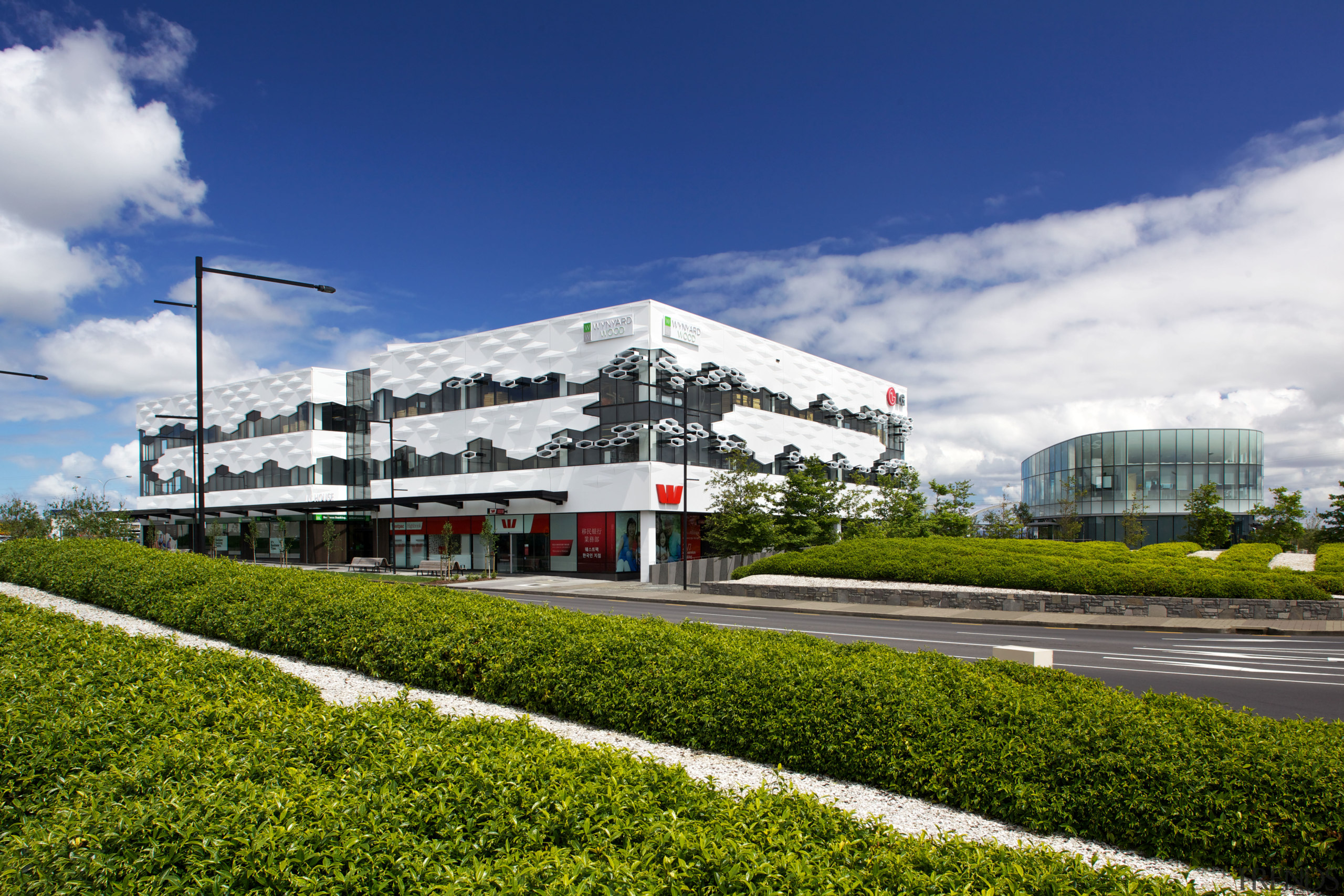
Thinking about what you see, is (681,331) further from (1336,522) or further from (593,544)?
(1336,522)

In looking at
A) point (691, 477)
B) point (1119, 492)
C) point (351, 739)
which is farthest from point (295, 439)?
point (1119, 492)

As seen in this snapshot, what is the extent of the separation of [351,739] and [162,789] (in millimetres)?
1134

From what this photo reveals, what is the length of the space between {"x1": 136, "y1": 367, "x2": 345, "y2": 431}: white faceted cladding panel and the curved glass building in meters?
59.8

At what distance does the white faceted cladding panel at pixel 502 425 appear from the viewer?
128 feet

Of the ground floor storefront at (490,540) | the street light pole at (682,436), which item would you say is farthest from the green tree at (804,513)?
the street light pole at (682,436)

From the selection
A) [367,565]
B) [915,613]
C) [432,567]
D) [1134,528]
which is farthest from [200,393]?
[1134,528]

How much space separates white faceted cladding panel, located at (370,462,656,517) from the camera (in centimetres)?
3678

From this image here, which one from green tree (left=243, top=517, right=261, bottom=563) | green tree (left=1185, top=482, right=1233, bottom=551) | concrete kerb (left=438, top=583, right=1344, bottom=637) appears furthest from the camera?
green tree (left=1185, top=482, right=1233, bottom=551)

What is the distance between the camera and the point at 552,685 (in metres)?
8.37

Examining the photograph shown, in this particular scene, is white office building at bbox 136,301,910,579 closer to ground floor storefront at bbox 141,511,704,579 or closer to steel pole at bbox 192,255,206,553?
ground floor storefront at bbox 141,511,704,579

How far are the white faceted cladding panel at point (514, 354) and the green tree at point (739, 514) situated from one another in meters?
8.21

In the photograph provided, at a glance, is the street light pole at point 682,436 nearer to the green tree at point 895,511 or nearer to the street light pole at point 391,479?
the green tree at point 895,511

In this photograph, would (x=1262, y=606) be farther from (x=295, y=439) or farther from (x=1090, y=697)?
(x=295, y=439)

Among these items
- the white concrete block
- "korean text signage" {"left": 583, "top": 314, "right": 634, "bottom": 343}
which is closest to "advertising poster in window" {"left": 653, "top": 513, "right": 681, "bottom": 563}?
"korean text signage" {"left": 583, "top": 314, "right": 634, "bottom": 343}
